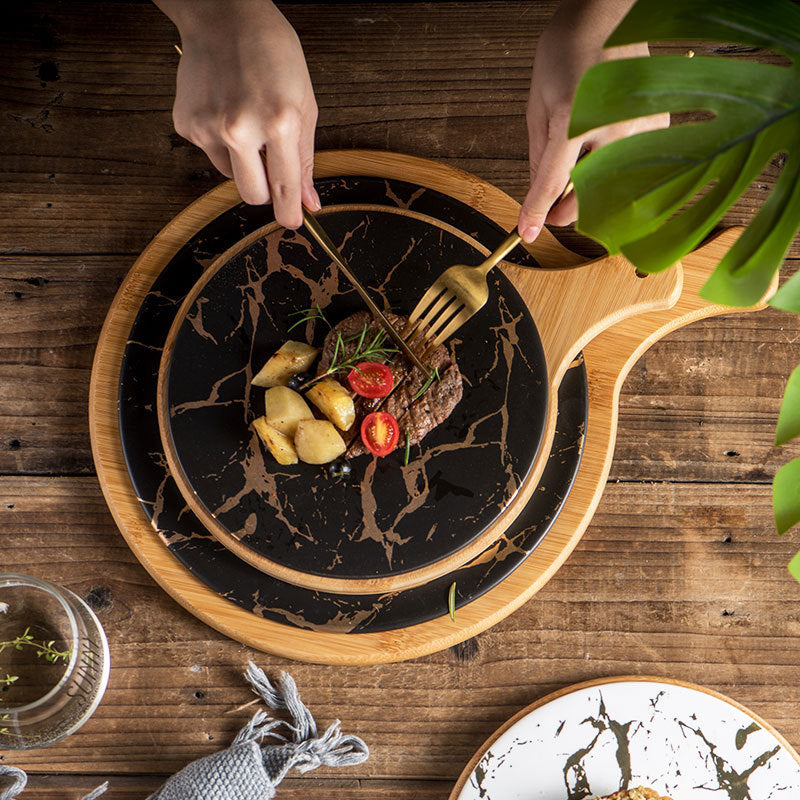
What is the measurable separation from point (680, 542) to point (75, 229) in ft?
4.97

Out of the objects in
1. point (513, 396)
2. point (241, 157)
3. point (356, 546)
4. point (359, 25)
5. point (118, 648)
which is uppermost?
point (359, 25)

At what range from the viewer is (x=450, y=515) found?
1416 millimetres

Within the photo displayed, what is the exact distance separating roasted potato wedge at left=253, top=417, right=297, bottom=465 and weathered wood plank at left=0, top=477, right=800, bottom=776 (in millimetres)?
426

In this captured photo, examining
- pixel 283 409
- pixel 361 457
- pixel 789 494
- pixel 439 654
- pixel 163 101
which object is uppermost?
pixel 163 101

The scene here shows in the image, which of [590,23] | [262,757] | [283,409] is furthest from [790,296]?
[262,757]

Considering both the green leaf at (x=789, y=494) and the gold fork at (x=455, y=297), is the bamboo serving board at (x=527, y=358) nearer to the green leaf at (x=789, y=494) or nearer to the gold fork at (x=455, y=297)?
the gold fork at (x=455, y=297)

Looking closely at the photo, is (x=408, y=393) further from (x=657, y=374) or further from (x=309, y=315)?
(x=657, y=374)

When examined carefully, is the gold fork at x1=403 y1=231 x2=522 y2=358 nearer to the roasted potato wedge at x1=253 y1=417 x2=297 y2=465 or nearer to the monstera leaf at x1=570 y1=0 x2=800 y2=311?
the roasted potato wedge at x1=253 y1=417 x2=297 y2=465

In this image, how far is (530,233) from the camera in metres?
1.35

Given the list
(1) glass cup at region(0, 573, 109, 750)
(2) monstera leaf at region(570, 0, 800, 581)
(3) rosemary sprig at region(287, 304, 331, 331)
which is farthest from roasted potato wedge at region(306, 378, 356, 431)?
(2) monstera leaf at region(570, 0, 800, 581)

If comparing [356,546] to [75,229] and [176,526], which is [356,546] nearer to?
[176,526]

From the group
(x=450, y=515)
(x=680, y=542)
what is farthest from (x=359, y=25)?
(x=680, y=542)

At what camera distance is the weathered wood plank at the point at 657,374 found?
1538 mm

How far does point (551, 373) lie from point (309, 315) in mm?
513
